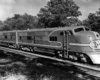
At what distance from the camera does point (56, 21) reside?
30.4 m

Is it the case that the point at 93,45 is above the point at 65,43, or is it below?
below

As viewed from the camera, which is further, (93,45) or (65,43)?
(65,43)

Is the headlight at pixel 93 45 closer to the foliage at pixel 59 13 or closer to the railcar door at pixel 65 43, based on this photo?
the railcar door at pixel 65 43

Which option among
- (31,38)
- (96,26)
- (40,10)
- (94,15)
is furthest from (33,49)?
(94,15)

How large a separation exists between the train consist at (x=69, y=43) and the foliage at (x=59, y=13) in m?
17.3

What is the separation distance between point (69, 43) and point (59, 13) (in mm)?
22198

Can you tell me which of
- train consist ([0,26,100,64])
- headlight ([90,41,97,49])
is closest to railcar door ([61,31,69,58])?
train consist ([0,26,100,64])

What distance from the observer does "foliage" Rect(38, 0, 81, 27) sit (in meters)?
29.6

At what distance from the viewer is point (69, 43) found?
901 centimetres

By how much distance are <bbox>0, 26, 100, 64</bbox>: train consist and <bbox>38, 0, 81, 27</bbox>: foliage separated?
1731 centimetres

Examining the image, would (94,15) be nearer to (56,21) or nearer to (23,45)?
(56,21)

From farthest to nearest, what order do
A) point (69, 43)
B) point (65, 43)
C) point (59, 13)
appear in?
point (59, 13) < point (65, 43) < point (69, 43)

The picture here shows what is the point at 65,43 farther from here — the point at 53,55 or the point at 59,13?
the point at 59,13

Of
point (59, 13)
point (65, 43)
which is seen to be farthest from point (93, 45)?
point (59, 13)
